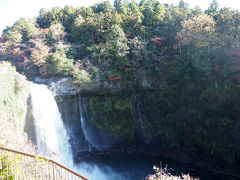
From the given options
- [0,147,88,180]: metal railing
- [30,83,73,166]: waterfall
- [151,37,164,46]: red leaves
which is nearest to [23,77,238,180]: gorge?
[30,83,73,166]: waterfall

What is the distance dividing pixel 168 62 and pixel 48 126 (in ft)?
40.6

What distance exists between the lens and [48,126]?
1375 cm

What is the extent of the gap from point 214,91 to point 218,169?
6.20 metres

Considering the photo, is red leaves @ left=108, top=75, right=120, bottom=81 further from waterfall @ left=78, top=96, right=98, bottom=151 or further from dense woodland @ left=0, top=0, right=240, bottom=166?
waterfall @ left=78, top=96, right=98, bottom=151

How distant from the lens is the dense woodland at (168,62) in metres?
14.2

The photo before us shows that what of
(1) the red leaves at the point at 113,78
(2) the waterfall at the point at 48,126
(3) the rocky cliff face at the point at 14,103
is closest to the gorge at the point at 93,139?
(2) the waterfall at the point at 48,126

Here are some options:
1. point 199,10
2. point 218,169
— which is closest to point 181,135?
point 218,169

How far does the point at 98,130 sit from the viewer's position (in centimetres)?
1781

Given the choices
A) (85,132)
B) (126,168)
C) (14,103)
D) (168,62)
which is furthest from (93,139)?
(168,62)

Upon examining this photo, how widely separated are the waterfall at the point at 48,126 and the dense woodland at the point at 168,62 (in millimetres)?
3298

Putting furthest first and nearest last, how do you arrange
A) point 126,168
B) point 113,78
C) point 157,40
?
point 157,40 → point 113,78 → point 126,168

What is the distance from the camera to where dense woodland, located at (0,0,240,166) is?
14.2m

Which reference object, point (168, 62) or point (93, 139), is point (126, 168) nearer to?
point (93, 139)

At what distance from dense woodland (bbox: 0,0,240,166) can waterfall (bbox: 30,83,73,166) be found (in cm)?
330
